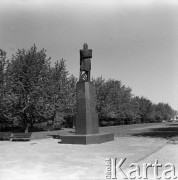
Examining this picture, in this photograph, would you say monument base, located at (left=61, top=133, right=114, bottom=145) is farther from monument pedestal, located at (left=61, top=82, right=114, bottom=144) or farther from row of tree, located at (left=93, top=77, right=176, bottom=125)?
row of tree, located at (left=93, top=77, right=176, bottom=125)

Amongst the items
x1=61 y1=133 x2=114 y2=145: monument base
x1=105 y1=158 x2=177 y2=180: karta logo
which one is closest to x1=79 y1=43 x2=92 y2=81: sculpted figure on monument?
x1=61 y1=133 x2=114 y2=145: monument base

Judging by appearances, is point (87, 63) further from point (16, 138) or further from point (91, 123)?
point (16, 138)

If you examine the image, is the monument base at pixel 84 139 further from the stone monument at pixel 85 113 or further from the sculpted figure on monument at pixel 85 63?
the sculpted figure on monument at pixel 85 63

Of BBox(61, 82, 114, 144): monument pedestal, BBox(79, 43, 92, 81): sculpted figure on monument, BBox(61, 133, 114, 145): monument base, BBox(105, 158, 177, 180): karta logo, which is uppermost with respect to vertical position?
BBox(79, 43, 92, 81): sculpted figure on monument

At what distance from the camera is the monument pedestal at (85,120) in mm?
17484

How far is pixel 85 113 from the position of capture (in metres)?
18.1

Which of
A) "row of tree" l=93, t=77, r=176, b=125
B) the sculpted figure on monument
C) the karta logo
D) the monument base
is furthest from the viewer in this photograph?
"row of tree" l=93, t=77, r=176, b=125

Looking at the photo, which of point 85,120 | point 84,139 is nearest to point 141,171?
point 84,139

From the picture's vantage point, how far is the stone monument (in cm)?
1747

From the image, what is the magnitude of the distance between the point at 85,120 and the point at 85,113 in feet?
1.43

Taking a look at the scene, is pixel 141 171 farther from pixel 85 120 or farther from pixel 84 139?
pixel 85 120

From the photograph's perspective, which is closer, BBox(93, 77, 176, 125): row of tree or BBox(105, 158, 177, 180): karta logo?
BBox(105, 158, 177, 180): karta logo

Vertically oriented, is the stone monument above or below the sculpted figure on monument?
below

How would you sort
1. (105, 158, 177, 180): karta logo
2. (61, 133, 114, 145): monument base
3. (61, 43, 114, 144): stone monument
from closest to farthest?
(105, 158, 177, 180): karta logo, (61, 133, 114, 145): monument base, (61, 43, 114, 144): stone monument
